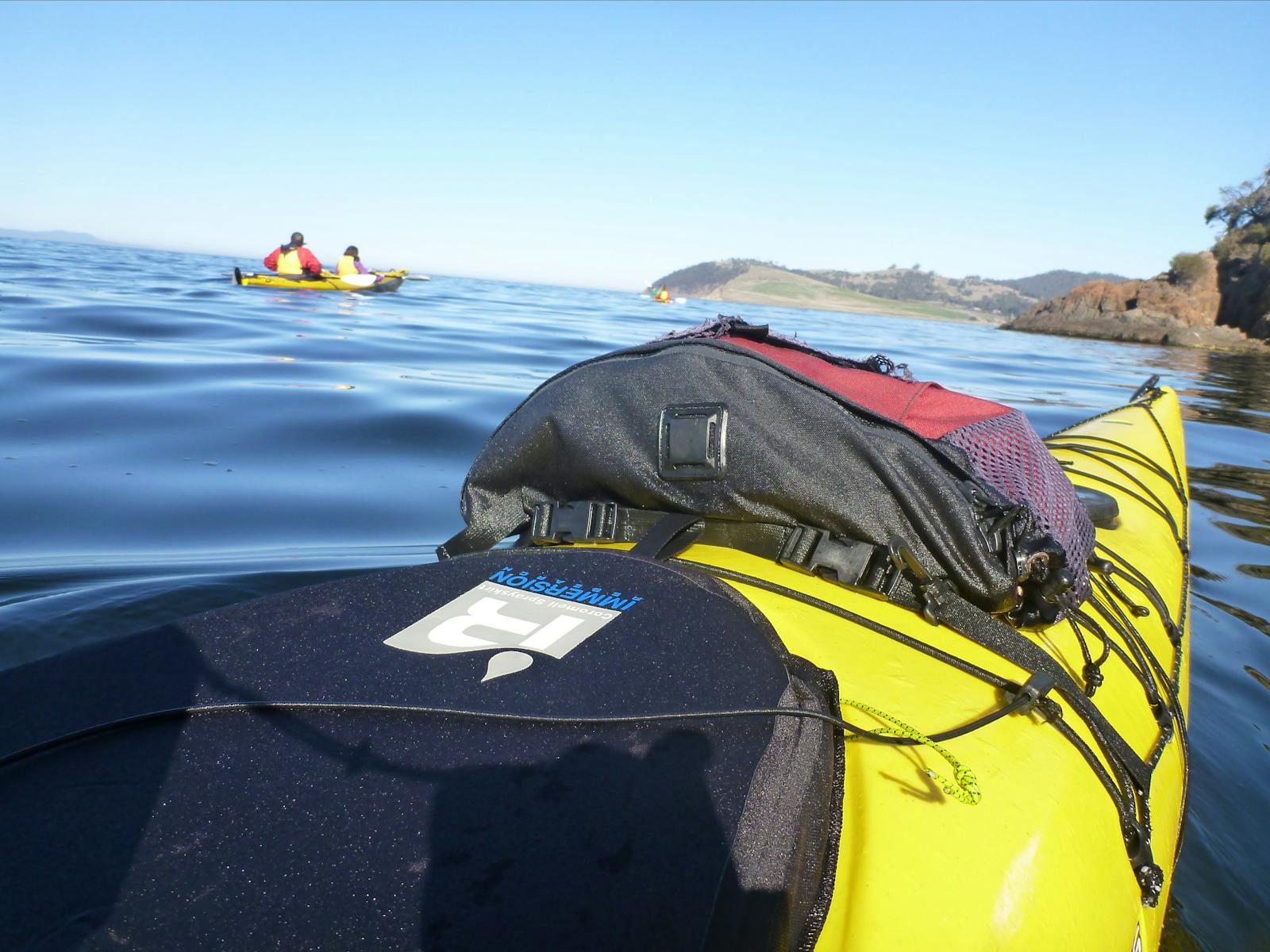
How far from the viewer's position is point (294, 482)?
13.4ft

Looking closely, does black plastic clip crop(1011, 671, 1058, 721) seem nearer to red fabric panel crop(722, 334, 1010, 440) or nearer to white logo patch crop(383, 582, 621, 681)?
red fabric panel crop(722, 334, 1010, 440)

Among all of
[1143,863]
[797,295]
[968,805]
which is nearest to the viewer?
[968,805]

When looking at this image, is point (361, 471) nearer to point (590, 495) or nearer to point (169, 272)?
point (590, 495)

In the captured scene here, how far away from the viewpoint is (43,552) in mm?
2908

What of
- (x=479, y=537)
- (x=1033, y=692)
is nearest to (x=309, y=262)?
(x=479, y=537)

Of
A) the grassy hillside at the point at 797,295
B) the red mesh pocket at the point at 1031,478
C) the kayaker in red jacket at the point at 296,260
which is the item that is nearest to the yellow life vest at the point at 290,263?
the kayaker in red jacket at the point at 296,260

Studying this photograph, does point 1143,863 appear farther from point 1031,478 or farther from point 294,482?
point 294,482

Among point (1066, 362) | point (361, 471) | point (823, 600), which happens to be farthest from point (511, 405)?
point (1066, 362)

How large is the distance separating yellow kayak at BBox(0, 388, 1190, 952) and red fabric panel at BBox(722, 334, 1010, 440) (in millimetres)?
594

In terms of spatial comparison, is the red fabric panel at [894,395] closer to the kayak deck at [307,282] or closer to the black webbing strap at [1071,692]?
the black webbing strap at [1071,692]

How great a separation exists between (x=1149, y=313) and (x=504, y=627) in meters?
35.0

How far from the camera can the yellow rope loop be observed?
1035 millimetres

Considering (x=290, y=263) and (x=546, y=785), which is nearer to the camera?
(x=546, y=785)

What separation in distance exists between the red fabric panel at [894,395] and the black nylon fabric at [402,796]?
32.7 inches
